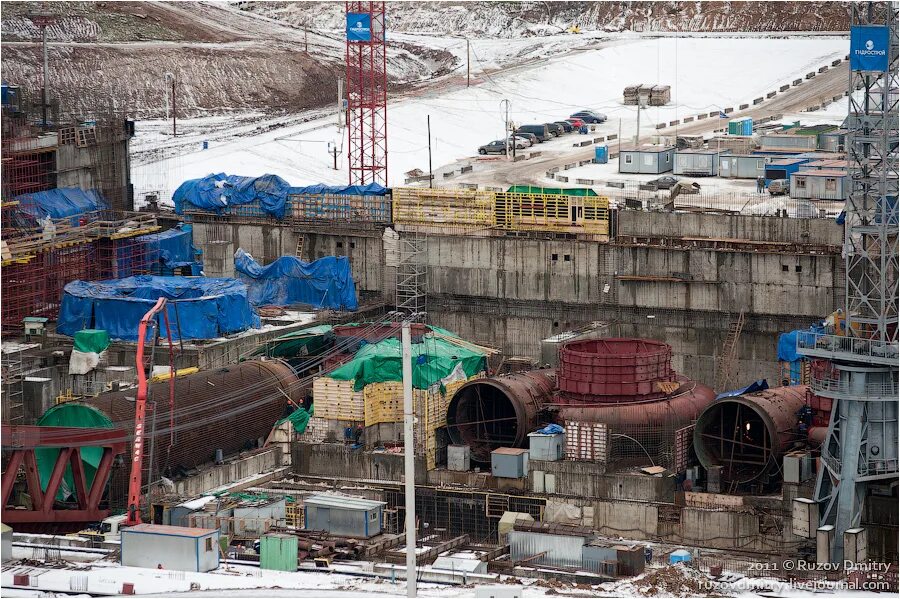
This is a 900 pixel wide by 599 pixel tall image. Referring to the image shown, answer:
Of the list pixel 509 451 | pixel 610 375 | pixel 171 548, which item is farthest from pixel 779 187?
pixel 171 548

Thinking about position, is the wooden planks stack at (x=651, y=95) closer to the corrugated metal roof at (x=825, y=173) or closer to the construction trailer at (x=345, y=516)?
the corrugated metal roof at (x=825, y=173)

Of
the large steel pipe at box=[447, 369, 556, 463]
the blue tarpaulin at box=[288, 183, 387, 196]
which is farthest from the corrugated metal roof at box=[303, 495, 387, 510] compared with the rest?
the blue tarpaulin at box=[288, 183, 387, 196]

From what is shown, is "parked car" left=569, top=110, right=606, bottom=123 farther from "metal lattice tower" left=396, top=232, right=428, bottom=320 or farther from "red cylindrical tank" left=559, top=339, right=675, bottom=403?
"red cylindrical tank" left=559, top=339, right=675, bottom=403

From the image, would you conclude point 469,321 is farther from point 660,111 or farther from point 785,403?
point 660,111

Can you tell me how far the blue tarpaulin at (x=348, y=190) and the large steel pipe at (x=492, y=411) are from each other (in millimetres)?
27738

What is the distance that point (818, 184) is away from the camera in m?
105

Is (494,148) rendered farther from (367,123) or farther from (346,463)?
(346,463)

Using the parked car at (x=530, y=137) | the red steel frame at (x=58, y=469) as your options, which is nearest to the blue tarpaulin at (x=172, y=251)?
the red steel frame at (x=58, y=469)

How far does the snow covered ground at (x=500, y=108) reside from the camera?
5477 inches

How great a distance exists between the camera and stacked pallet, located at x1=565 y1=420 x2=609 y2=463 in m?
74.9

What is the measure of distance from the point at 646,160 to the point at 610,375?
43.0 m

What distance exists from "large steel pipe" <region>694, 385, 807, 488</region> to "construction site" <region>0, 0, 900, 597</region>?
0.41ft

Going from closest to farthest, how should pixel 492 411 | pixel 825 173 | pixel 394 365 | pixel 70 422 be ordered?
pixel 70 422
pixel 492 411
pixel 394 365
pixel 825 173

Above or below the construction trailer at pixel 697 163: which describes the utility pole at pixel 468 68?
above
